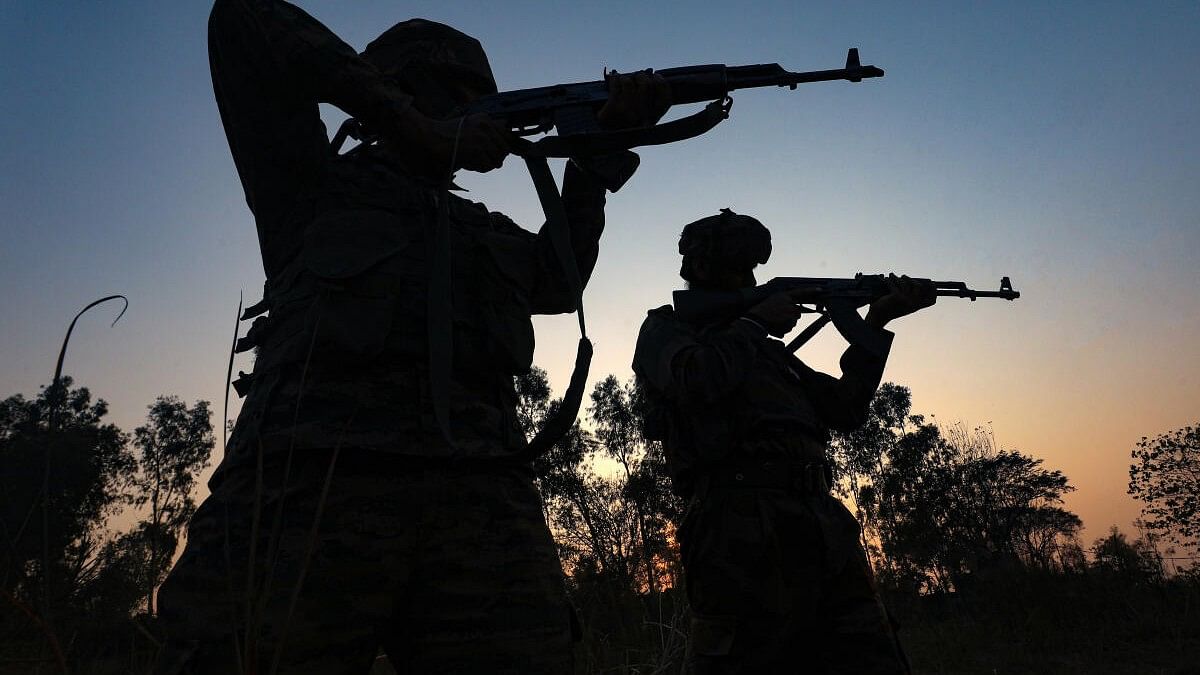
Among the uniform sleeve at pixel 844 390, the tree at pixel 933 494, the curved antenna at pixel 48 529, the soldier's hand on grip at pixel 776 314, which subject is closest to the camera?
the curved antenna at pixel 48 529

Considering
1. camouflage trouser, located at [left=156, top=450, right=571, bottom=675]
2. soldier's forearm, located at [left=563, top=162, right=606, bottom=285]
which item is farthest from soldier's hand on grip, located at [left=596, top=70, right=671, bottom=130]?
camouflage trouser, located at [left=156, top=450, right=571, bottom=675]

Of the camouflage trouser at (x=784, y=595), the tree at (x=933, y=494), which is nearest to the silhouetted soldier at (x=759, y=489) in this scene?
the camouflage trouser at (x=784, y=595)

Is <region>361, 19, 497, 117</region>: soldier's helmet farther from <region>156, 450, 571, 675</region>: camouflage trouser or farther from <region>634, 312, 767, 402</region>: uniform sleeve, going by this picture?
<region>634, 312, 767, 402</region>: uniform sleeve

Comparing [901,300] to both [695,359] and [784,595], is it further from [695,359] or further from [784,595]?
[784,595]

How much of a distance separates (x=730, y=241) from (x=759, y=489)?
1263 millimetres

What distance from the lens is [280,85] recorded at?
166 centimetres

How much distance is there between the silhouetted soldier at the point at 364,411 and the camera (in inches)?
54.7

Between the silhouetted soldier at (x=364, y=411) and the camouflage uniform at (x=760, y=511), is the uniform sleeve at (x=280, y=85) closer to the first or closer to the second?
the silhouetted soldier at (x=364, y=411)

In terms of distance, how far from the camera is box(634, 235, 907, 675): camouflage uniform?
2.58 metres

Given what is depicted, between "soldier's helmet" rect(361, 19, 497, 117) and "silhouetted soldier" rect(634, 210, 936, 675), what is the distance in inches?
55.7

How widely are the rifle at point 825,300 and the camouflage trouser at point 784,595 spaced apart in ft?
3.19

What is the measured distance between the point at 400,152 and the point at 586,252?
0.61 meters

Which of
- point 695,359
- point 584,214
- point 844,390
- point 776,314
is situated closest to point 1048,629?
point 844,390

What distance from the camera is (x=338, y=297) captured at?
1614mm
